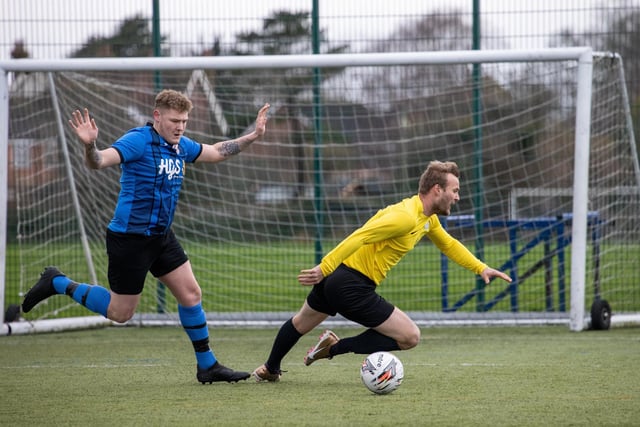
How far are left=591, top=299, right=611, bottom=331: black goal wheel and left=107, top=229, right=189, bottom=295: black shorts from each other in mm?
4642

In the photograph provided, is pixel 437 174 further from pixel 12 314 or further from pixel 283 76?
pixel 12 314

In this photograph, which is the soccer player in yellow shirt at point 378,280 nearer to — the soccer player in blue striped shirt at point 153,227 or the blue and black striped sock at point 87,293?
the soccer player in blue striped shirt at point 153,227

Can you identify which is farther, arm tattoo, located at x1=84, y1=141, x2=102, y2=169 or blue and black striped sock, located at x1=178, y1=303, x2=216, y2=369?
blue and black striped sock, located at x1=178, y1=303, x2=216, y2=369

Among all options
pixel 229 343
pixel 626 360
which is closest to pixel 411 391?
pixel 626 360

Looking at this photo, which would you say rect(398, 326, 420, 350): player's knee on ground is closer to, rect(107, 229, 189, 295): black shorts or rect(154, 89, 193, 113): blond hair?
rect(107, 229, 189, 295): black shorts

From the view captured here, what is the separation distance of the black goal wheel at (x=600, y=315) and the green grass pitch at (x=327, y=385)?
132 mm

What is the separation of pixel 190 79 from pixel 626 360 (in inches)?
223

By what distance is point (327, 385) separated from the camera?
253 inches

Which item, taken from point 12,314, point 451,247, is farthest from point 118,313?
point 12,314

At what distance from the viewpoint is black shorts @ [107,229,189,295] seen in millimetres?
6398

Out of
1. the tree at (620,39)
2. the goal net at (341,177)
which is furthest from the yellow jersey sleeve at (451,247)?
the tree at (620,39)

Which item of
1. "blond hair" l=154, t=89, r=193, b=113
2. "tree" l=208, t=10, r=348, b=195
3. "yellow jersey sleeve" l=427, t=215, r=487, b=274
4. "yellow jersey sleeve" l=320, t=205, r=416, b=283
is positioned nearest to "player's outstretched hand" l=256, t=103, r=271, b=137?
"blond hair" l=154, t=89, r=193, b=113

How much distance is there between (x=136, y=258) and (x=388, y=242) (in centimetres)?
155

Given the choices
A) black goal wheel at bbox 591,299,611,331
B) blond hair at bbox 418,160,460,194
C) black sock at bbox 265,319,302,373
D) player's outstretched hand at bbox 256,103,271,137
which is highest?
player's outstretched hand at bbox 256,103,271,137
